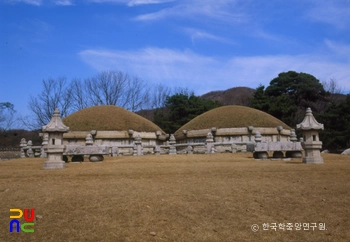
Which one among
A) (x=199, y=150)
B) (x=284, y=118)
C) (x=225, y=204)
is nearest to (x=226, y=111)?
(x=199, y=150)

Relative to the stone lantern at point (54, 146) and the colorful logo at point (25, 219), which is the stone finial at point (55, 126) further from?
the colorful logo at point (25, 219)

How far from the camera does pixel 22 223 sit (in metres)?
6.15

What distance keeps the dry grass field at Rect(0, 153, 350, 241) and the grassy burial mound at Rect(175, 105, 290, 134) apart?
20578mm

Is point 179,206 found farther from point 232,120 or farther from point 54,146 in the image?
point 232,120

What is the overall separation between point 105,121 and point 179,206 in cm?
2681

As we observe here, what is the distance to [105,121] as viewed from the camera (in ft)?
108

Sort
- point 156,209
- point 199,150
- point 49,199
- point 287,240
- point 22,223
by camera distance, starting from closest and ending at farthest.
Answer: point 287,240 → point 22,223 → point 156,209 → point 49,199 → point 199,150

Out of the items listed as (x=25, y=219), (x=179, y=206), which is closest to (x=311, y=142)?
(x=179, y=206)

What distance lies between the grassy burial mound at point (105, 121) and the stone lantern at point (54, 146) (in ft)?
54.8

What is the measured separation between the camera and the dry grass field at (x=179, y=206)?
5730 millimetres

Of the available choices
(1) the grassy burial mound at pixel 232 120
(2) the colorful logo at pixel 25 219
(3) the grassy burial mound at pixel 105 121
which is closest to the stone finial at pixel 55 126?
(2) the colorful logo at pixel 25 219

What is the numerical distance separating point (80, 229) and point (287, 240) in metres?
3.61

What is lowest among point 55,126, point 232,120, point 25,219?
point 25,219

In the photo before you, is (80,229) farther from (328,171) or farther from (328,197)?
(328,171)
